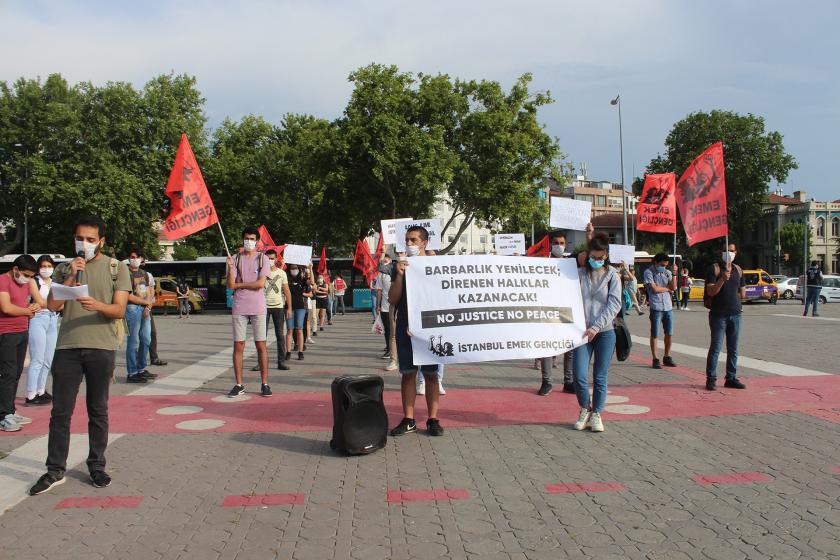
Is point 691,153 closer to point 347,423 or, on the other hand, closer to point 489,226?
point 489,226

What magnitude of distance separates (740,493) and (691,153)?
220 feet

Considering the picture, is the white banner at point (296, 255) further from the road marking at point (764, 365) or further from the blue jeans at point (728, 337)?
the blue jeans at point (728, 337)

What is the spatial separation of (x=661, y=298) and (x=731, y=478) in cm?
665

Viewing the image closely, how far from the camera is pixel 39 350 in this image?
8.27 m

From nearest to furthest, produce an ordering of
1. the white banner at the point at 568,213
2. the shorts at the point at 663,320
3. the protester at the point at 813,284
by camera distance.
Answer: the white banner at the point at 568,213 → the shorts at the point at 663,320 → the protester at the point at 813,284

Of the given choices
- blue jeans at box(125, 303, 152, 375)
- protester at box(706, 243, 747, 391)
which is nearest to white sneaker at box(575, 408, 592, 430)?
protester at box(706, 243, 747, 391)

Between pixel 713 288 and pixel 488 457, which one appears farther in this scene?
pixel 713 288

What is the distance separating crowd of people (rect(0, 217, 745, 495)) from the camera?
502 cm

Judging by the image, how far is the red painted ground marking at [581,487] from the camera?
4873mm

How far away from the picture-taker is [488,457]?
18.9 ft

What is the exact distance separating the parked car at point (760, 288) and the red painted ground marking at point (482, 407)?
1330 inches

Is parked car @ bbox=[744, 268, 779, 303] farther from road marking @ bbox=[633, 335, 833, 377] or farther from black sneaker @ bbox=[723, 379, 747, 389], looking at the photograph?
black sneaker @ bbox=[723, 379, 747, 389]

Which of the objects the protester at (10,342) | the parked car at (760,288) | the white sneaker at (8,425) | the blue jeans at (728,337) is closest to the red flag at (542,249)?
the blue jeans at (728,337)

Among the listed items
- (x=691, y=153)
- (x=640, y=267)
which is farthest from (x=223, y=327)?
(x=691, y=153)
